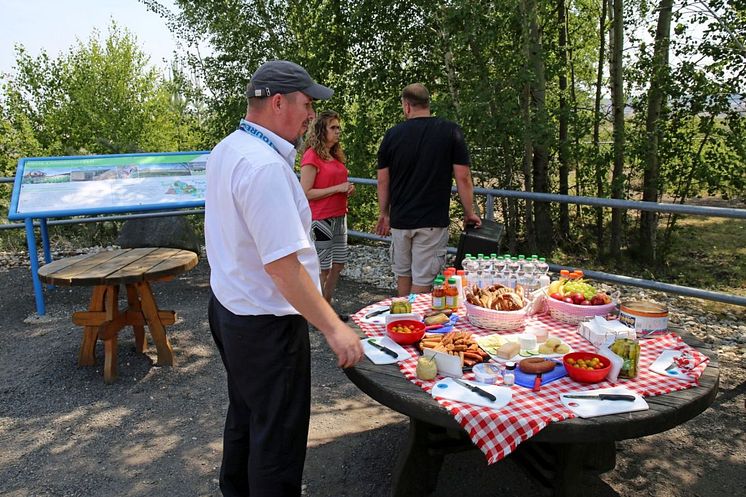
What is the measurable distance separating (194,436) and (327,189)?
7.66ft

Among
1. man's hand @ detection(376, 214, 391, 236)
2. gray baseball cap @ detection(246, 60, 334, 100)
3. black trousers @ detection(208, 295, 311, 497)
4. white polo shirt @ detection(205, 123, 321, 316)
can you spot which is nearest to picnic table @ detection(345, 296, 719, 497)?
black trousers @ detection(208, 295, 311, 497)

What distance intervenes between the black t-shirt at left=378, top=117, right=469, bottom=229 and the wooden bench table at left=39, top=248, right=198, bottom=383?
71.4 inches

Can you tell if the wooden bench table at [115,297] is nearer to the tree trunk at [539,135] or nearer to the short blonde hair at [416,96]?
the short blonde hair at [416,96]

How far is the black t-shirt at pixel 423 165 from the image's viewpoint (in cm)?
447

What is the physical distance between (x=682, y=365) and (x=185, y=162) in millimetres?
6066

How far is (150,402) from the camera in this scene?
13.4 feet

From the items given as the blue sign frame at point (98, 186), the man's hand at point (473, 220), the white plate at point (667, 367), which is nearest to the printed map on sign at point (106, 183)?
the blue sign frame at point (98, 186)

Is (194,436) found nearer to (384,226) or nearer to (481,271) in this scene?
(481,271)

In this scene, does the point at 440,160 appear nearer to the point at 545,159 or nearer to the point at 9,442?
the point at 9,442

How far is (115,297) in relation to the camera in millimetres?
4570

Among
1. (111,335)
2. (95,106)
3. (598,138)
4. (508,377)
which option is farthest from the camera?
(95,106)

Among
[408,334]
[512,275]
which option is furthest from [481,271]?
[408,334]

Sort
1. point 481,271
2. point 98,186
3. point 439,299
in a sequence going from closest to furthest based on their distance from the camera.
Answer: point 439,299 < point 481,271 < point 98,186

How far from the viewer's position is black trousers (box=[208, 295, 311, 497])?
2191 millimetres
